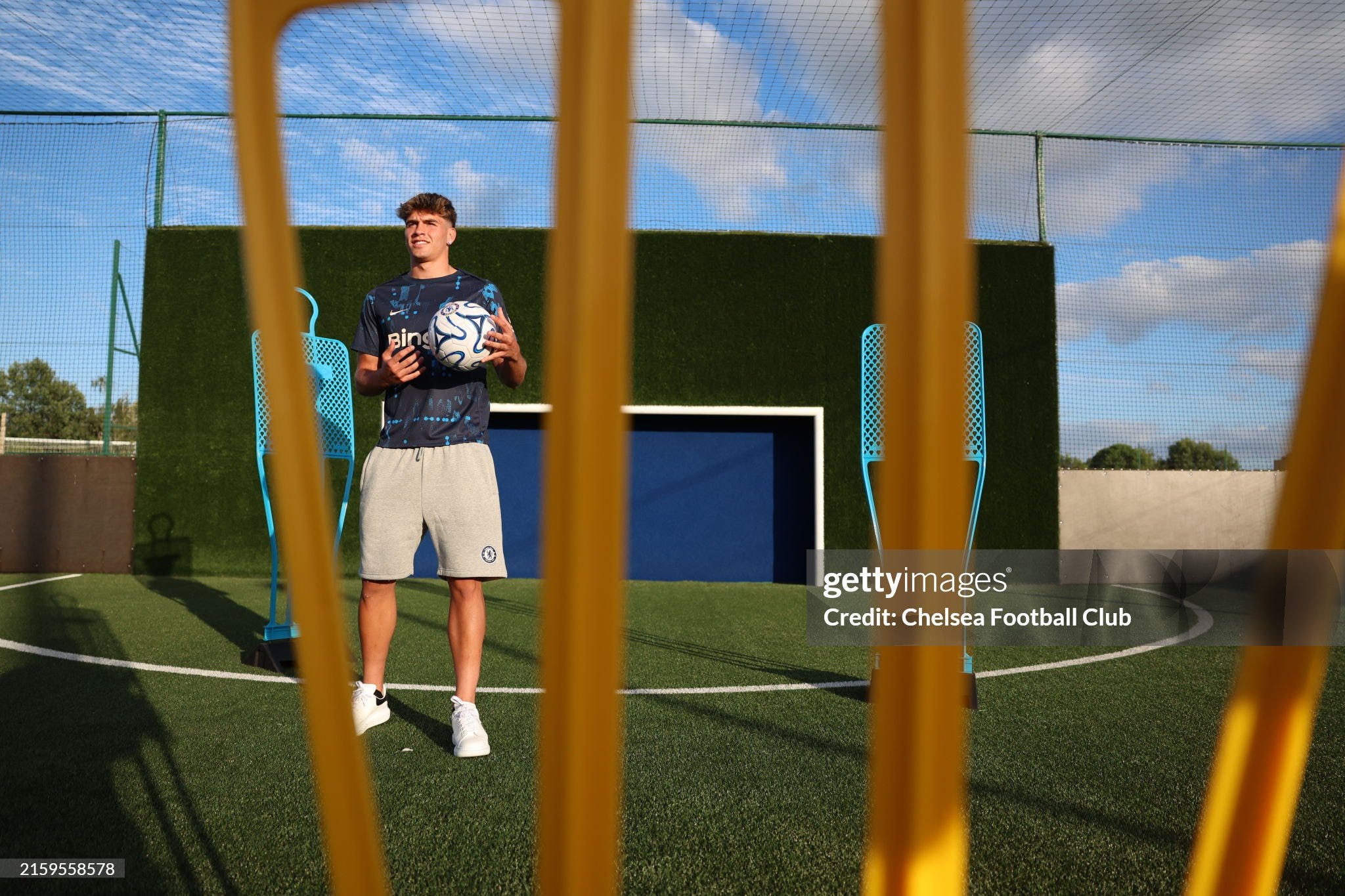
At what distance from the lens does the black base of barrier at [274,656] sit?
3396 mm

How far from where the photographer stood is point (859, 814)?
1.80 metres

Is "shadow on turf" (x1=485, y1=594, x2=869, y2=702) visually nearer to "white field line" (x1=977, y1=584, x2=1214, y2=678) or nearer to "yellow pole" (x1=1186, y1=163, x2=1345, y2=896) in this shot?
"white field line" (x1=977, y1=584, x2=1214, y2=678)

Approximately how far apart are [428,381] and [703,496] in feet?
18.0

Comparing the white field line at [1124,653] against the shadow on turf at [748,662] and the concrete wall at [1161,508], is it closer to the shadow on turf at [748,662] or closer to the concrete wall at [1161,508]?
the shadow on turf at [748,662]

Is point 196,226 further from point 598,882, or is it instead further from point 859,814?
point 598,882

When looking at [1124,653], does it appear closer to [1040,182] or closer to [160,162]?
[1040,182]

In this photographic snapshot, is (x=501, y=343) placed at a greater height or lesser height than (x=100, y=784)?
greater

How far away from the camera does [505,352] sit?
229cm

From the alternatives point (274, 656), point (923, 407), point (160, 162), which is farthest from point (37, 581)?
point (923, 407)

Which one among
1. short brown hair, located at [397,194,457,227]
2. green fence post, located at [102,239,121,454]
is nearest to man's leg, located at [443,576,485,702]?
short brown hair, located at [397,194,457,227]

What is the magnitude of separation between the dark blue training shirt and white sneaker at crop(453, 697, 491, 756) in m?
0.79

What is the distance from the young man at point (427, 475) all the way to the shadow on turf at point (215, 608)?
161 cm

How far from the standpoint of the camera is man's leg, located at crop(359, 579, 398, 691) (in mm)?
2518
